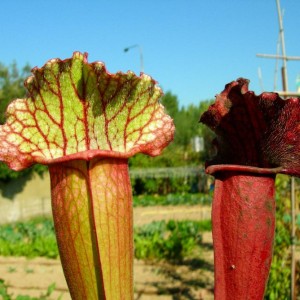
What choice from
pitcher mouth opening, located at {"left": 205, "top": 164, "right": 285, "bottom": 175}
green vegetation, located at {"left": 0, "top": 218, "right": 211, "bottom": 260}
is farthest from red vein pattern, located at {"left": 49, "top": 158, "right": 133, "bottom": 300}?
green vegetation, located at {"left": 0, "top": 218, "right": 211, "bottom": 260}

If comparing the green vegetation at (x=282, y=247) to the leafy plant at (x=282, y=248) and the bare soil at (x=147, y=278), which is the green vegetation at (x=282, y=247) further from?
the bare soil at (x=147, y=278)

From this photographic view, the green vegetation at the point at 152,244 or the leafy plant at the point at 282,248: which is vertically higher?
the leafy plant at the point at 282,248

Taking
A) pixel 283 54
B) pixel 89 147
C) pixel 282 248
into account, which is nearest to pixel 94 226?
pixel 89 147

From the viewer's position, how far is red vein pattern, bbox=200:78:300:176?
0.98 meters

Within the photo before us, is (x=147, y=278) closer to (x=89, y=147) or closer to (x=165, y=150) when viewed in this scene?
(x=89, y=147)

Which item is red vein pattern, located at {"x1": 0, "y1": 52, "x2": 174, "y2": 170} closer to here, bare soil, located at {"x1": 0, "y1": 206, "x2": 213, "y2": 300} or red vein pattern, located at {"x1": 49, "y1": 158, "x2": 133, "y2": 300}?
red vein pattern, located at {"x1": 49, "y1": 158, "x2": 133, "y2": 300}

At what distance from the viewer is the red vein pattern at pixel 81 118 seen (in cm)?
102

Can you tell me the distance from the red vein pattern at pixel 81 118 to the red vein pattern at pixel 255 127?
0.14m

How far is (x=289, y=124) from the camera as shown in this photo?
1.00m

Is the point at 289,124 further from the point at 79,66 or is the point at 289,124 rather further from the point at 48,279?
the point at 48,279

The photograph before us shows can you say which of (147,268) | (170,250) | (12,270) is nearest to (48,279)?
(12,270)

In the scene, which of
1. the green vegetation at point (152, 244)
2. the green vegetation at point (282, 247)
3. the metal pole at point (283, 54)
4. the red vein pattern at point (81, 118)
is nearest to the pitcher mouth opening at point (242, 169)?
the red vein pattern at point (81, 118)

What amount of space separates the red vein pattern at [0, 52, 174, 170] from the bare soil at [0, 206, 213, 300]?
591cm

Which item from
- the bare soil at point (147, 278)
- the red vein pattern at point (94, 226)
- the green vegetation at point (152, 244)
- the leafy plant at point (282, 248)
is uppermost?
the red vein pattern at point (94, 226)
